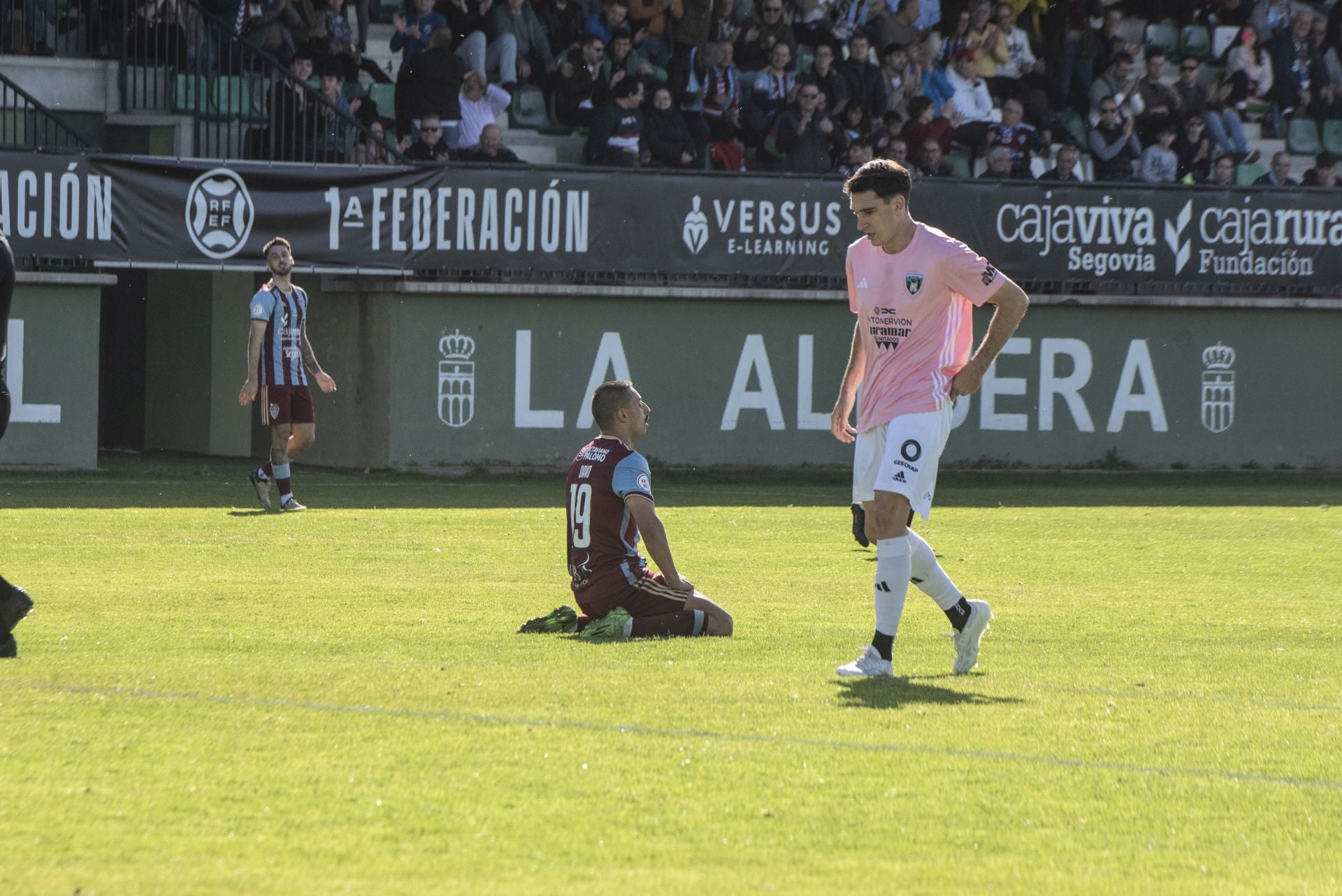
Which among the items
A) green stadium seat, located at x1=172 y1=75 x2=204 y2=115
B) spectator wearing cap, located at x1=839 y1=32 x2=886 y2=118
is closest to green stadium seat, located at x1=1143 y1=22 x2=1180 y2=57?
spectator wearing cap, located at x1=839 y1=32 x2=886 y2=118

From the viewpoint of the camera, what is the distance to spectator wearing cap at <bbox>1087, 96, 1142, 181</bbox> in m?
23.8

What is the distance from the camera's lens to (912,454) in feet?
24.5

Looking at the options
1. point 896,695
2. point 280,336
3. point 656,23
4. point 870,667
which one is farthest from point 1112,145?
point 896,695

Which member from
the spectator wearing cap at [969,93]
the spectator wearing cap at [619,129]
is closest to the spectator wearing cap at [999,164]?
the spectator wearing cap at [969,93]

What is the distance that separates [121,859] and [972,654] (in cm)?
404

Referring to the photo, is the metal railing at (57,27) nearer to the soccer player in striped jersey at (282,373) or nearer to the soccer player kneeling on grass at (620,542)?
the soccer player in striped jersey at (282,373)

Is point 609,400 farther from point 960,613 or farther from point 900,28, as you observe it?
point 900,28

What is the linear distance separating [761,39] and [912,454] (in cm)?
1657

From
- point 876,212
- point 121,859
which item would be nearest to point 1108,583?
point 876,212

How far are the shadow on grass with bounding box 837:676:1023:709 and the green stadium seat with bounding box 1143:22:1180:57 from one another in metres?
21.4

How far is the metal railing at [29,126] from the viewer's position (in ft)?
60.7

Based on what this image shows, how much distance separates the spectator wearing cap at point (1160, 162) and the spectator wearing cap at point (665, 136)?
6185mm

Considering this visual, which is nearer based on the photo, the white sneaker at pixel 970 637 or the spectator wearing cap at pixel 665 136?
the white sneaker at pixel 970 637

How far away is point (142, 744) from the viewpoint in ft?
19.2
